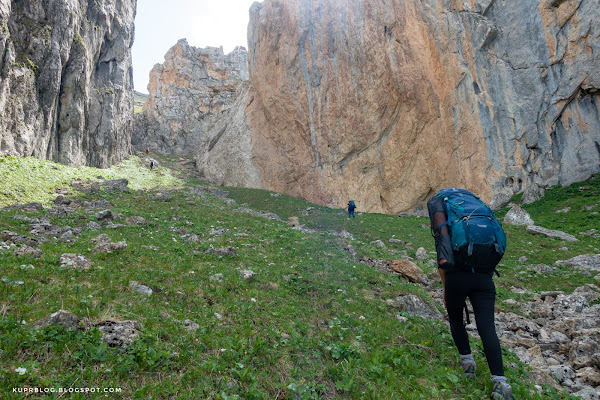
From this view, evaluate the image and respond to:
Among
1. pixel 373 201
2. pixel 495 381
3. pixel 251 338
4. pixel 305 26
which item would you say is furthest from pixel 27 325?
pixel 305 26

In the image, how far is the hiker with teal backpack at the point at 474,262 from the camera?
4.58 metres

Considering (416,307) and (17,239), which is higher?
(17,239)

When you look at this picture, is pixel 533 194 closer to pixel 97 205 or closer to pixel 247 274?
pixel 247 274

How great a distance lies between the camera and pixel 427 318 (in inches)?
320

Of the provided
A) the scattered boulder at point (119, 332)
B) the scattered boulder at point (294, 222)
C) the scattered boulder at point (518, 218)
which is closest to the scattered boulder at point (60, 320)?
the scattered boulder at point (119, 332)

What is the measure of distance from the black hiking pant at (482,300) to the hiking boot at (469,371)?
55 centimetres

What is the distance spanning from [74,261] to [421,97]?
→ 35.8 meters

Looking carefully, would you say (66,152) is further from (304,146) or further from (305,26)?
(305,26)

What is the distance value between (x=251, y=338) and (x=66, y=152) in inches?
1341

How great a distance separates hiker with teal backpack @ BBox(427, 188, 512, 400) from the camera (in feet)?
15.0

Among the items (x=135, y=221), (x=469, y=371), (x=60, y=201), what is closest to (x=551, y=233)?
(x=469, y=371)

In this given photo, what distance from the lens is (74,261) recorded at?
745 centimetres

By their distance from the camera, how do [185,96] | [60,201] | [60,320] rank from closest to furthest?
[60,320] → [60,201] → [185,96]

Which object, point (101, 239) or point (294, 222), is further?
point (294, 222)
